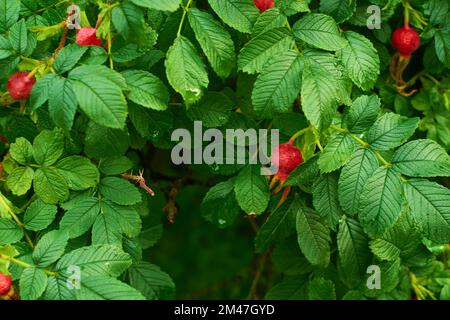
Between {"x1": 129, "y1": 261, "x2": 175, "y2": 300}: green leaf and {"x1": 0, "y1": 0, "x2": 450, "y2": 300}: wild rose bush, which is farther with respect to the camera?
{"x1": 129, "y1": 261, "x2": 175, "y2": 300}: green leaf

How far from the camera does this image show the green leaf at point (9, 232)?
1.28 metres

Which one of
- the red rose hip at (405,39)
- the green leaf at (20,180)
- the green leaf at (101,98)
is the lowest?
the green leaf at (20,180)

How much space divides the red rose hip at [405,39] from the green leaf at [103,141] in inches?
26.4

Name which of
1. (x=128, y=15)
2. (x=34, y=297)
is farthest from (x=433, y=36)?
(x=34, y=297)

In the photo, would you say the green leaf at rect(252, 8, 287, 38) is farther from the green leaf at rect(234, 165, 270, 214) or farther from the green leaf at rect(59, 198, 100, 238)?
the green leaf at rect(59, 198, 100, 238)

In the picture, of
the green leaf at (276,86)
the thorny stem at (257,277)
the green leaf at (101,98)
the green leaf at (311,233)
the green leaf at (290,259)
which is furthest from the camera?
the thorny stem at (257,277)

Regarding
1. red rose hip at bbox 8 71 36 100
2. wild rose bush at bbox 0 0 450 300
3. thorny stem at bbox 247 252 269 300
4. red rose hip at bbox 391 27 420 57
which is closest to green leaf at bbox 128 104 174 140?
wild rose bush at bbox 0 0 450 300

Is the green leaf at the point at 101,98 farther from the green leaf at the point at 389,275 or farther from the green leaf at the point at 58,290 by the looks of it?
the green leaf at the point at 389,275

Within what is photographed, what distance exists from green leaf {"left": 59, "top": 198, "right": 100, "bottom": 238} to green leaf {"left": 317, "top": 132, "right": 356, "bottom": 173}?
47 centimetres

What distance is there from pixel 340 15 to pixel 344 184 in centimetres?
36

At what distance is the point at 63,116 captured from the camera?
1.14 m

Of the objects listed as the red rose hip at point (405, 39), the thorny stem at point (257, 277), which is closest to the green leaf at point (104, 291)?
the red rose hip at point (405, 39)

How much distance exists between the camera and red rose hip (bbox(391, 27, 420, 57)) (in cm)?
153

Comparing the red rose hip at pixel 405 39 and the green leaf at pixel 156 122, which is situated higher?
the red rose hip at pixel 405 39
